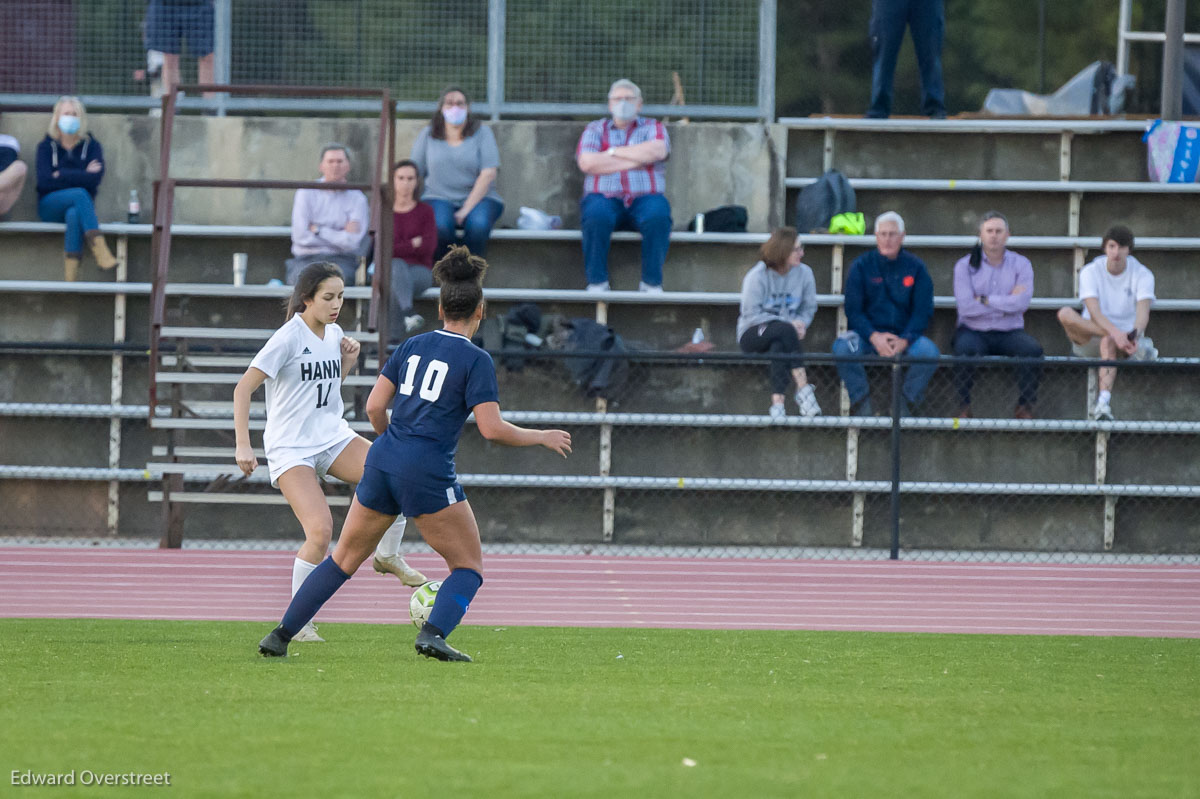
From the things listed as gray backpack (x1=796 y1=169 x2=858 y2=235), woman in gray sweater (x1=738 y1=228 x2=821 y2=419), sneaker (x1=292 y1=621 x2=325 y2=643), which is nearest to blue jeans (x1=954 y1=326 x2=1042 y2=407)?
woman in gray sweater (x1=738 y1=228 x2=821 y2=419)

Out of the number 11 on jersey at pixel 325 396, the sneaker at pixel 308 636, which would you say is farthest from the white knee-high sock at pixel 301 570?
the number 11 on jersey at pixel 325 396

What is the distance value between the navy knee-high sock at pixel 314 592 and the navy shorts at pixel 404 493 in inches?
14.0

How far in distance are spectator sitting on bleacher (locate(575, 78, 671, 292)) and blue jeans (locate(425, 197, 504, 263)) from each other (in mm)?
851

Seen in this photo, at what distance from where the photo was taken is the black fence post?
12242 mm

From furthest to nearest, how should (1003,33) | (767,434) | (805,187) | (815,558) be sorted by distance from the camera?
(1003,33) → (805,187) → (767,434) → (815,558)

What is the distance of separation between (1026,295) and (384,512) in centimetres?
789

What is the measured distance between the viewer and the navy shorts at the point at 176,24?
1447 centimetres

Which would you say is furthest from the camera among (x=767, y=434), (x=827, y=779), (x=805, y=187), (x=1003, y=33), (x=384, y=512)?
(x=1003, y=33)

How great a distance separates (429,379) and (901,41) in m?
9.70

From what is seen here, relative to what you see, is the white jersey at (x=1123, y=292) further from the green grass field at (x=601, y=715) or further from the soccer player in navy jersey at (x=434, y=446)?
the soccer player in navy jersey at (x=434, y=446)

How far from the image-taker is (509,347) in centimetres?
1287

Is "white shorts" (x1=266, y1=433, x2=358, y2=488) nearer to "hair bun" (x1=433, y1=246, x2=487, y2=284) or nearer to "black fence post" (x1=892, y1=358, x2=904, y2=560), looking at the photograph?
"hair bun" (x1=433, y1=246, x2=487, y2=284)

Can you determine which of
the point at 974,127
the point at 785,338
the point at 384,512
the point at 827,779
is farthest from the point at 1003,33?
the point at 827,779

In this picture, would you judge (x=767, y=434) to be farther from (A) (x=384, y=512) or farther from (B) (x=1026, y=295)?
(A) (x=384, y=512)
